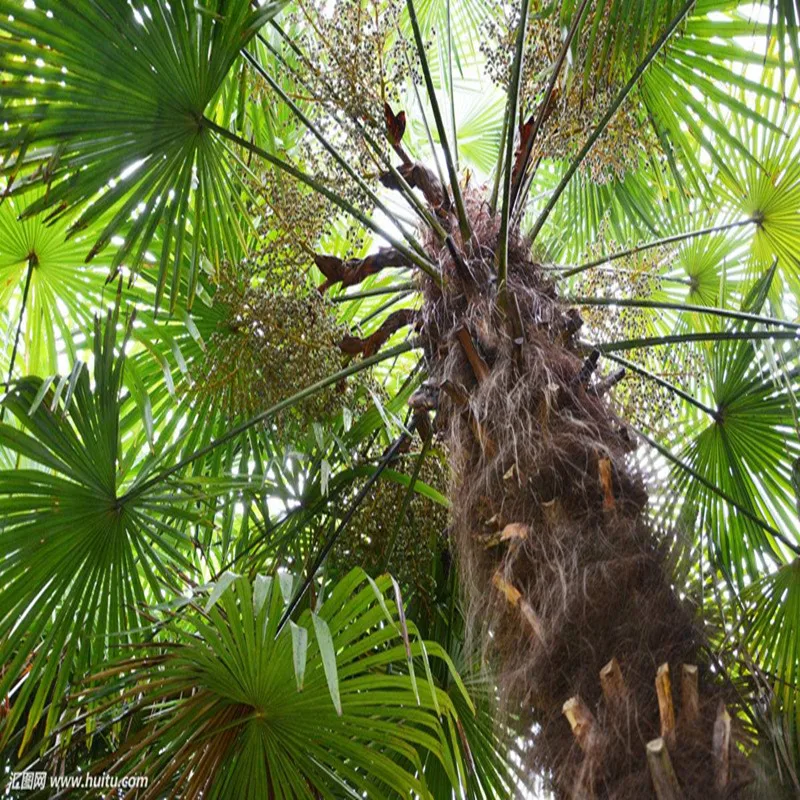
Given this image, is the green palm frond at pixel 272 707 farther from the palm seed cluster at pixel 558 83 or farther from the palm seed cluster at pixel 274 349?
the palm seed cluster at pixel 558 83

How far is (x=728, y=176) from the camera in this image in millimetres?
3266

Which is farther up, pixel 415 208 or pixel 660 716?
pixel 415 208

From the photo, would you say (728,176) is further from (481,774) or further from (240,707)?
(240,707)

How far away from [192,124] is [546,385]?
129 cm

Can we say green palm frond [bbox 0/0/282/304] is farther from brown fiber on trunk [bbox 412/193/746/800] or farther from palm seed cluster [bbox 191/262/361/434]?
brown fiber on trunk [bbox 412/193/746/800]

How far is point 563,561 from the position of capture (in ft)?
5.30

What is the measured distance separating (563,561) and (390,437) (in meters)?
1.12

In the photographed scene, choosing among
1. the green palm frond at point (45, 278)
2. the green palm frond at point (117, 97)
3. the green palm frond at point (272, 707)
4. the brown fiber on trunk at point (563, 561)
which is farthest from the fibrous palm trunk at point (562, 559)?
the green palm frond at point (45, 278)

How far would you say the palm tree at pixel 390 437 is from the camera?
5.37 ft

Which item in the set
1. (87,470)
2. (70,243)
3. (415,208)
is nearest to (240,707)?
(87,470)

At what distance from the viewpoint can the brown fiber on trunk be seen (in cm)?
137

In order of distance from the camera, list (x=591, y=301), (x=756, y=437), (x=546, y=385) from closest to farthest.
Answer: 1. (x=546, y=385)
2. (x=591, y=301)
3. (x=756, y=437)

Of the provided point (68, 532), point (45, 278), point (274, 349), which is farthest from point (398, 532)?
point (45, 278)

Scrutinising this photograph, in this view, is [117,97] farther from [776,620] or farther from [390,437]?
[776,620]
